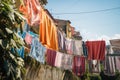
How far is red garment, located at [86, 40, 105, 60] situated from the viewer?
15508mm

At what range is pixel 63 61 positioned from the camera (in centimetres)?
1352

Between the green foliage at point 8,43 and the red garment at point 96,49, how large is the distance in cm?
1090

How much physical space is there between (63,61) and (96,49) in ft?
9.53

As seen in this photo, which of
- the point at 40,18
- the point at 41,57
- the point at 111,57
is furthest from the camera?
the point at 111,57

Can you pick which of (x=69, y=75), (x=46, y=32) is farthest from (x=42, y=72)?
(x=69, y=75)

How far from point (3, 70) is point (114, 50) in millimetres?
27145

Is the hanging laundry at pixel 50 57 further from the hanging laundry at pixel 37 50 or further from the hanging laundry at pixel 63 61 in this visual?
the hanging laundry at pixel 37 50

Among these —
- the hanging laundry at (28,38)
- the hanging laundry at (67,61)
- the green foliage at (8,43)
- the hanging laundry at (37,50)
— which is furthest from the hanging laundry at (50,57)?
the green foliage at (8,43)

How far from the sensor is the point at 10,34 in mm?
4645

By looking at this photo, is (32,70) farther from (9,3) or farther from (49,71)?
(9,3)

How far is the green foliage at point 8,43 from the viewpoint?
15.1 ft

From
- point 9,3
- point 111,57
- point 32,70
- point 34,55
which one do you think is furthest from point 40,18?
point 111,57

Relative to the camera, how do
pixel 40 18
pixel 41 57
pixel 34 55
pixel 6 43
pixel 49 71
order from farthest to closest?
pixel 49 71 < pixel 41 57 < pixel 34 55 < pixel 40 18 < pixel 6 43

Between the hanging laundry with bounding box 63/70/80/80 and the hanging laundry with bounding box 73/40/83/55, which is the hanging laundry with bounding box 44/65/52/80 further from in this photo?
the hanging laundry with bounding box 63/70/80/80
